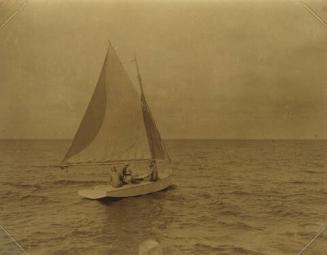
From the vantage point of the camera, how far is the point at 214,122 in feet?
6.99

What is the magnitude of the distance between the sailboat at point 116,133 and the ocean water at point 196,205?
45mm

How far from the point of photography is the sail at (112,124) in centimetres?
217

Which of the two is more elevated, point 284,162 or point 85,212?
point 284,162

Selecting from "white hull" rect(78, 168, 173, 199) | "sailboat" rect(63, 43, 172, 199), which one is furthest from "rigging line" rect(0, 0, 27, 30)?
"white hull" rect(78, 168, 173, 199)

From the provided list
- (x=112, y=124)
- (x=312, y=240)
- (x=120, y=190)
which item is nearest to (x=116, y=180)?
(x=120, y=190)

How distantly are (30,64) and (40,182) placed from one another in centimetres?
57

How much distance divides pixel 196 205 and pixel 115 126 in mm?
544

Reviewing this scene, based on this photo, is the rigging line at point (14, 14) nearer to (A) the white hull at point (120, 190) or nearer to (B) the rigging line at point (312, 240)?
(A) the white hull at point (120, 190)

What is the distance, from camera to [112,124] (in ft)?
7.38

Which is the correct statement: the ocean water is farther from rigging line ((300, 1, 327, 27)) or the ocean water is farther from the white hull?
rigging line ((300, 1, 327, 27))

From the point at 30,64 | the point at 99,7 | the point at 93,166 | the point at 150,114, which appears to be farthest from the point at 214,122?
the point at 30,64

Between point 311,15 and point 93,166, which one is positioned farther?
point 93,166

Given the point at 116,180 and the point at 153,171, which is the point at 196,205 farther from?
the point at 116,180

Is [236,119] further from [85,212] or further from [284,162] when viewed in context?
[85,212]
